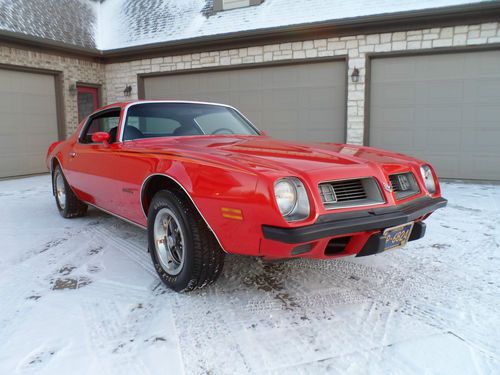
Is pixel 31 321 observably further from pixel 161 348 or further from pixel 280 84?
pixel 280 84

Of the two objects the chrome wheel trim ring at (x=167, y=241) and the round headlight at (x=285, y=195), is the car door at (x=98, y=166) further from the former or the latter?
the round headlight at (x=285, y=195)

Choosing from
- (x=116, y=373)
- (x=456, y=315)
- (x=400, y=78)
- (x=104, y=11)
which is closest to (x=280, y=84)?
(x=400, y=78)

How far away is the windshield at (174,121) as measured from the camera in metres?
3.65

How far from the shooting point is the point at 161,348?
Result: 7.00 ft

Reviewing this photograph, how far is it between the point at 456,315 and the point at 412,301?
0.91 feet

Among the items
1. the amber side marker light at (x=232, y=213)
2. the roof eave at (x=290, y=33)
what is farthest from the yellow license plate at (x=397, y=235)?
the roof eave at (x=290, y=33)

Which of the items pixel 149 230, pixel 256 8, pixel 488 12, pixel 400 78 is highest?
pixel 256 8

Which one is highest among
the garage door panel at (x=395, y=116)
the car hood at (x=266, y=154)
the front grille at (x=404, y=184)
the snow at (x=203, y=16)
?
the snow at (x=203, y=16)

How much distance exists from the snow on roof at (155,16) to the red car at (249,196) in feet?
20.5

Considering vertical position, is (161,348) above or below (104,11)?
below

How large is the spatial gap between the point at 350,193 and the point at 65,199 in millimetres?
3882

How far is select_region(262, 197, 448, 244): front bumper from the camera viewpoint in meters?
2.09

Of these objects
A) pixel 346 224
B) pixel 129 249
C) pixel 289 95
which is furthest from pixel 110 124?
pixel 289 95

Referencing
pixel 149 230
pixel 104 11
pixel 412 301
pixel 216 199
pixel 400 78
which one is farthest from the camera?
pixel 104 11
